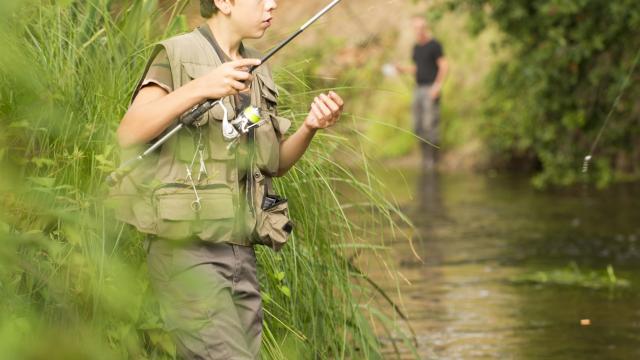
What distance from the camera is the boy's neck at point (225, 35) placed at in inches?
182

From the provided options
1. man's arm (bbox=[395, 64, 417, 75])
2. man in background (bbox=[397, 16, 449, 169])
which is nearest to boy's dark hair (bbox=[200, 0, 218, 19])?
man in background (bbox=[397, 16, 449, 169])

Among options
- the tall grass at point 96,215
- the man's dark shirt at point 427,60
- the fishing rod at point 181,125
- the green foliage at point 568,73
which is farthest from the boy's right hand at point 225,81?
the man's dark shirt at point 427,60

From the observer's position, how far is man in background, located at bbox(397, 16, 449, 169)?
2153cm

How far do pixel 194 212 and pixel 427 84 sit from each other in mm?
17704

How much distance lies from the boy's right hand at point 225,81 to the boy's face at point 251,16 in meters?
0.39

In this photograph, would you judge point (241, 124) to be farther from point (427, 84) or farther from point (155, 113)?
point (427, 84)

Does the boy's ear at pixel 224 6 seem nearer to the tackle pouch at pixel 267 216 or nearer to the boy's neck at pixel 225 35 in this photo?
the boy's neck at pixel 225 35

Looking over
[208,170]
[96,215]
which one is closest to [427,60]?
[96,215]

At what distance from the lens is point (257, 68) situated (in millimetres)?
4703

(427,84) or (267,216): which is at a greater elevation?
(427,84)

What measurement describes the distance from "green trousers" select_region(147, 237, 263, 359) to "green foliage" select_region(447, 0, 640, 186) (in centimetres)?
811

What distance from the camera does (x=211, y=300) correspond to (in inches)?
169

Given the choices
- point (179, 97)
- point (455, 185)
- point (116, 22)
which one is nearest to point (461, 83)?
point (455, 185)

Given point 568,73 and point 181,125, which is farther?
point 568,73
